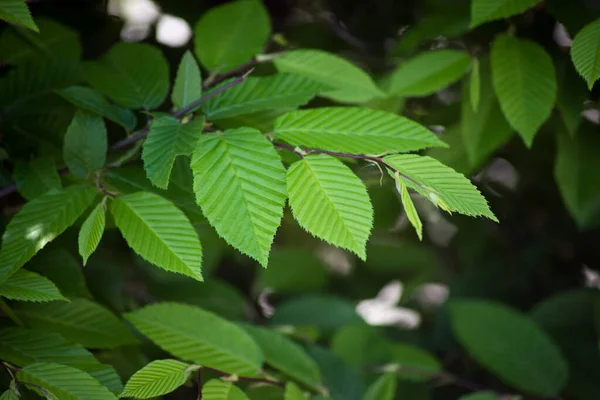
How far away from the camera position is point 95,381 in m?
0.62

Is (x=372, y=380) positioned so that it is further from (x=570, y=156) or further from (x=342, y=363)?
(x=570, y=156)

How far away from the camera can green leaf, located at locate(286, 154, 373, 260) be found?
59 centimetres

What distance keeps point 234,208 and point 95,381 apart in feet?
0.75

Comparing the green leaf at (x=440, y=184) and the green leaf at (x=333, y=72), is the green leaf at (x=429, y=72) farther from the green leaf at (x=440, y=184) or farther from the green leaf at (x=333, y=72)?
the green leaf at (x=440, y=184)

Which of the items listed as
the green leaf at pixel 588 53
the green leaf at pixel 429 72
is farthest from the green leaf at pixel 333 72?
the green leaf at pixel 588 53

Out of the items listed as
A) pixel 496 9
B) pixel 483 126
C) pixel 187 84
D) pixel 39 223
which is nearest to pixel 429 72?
pixel 483 126

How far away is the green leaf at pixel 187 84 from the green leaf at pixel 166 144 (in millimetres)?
82

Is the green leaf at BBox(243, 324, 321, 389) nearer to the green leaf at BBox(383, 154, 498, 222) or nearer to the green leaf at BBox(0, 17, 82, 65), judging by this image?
the green leaf at BBox(383, 154, 498, 222)

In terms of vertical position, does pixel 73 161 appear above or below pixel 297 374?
above

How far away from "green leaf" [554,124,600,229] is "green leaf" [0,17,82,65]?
2.79ft

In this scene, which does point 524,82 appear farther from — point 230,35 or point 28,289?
point 28,289

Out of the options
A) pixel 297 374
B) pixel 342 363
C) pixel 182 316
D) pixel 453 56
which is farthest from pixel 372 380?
pixel 453 56

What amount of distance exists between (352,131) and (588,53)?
299 mm

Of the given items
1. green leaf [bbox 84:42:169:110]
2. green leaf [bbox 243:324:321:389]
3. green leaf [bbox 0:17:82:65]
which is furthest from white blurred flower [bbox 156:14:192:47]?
green leaf [bbox 243:324:321:389]
